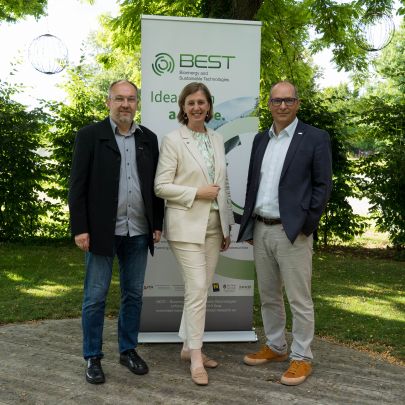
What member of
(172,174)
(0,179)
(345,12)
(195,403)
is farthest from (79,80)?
(195,403)

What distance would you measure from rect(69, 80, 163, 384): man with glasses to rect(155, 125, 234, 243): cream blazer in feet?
0.33

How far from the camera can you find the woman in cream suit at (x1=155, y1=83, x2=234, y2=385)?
12.1 feet

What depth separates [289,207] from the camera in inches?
140

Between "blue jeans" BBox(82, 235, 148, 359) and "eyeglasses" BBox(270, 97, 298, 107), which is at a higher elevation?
"eyeglasses" BBox(270, 97, 298, 107)

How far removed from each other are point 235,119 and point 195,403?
7.39 feet

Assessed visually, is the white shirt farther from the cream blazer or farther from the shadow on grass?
the shadow on grass

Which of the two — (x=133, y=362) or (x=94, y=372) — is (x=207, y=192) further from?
(x=94, y=372)

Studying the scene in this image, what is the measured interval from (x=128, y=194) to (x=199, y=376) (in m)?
1.31

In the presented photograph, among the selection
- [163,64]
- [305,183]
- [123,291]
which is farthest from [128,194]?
[163,64]

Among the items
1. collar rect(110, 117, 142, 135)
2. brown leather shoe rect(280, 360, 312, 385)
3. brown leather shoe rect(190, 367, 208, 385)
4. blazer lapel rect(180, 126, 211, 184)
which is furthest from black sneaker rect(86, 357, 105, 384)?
collar rect(110, 117, 142, 135)

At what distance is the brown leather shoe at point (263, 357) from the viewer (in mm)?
4027

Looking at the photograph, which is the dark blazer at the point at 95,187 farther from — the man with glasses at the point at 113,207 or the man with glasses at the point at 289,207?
the man with glasses at the point at 289,207

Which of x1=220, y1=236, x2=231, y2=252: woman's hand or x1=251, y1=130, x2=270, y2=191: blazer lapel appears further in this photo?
x1=220, y1=236, x2=231, y2=252: woman's hand

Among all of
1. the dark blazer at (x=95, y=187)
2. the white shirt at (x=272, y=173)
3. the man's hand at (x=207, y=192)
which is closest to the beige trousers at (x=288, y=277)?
the white shirt at (x=272, y=173)
